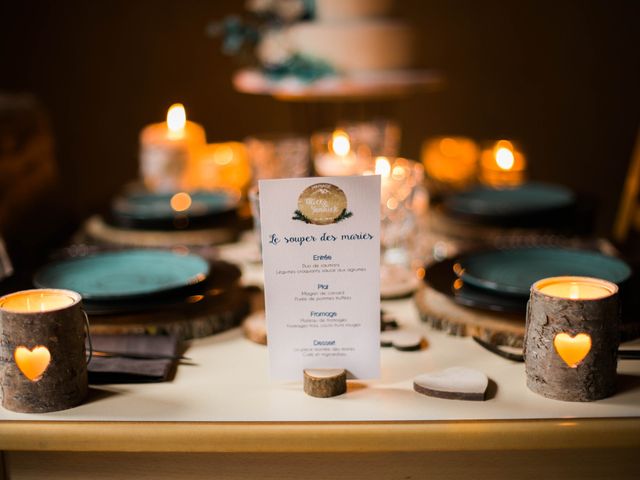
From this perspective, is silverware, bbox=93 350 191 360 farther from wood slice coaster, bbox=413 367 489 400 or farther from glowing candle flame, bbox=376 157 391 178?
glowing candle flame, bbox=376 157 391 178

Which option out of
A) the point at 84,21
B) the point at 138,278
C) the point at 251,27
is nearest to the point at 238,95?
the point at 84,21

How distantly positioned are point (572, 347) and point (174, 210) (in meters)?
1.22

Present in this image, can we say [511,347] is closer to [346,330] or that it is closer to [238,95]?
[346,330]

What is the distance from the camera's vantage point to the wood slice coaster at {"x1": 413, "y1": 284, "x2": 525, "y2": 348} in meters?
1.19

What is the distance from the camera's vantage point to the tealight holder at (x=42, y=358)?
3.12ft

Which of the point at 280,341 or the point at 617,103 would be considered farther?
the point at 617,103

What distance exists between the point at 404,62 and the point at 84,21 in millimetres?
2041

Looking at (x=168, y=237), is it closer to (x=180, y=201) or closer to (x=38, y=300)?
(x=180, y=201)

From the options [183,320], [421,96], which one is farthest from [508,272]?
[421,96]

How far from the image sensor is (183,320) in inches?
49.2

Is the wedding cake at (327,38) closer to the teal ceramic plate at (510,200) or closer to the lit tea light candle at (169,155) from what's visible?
the lit tea light candle at (169,155)

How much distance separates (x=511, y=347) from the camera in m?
1.19

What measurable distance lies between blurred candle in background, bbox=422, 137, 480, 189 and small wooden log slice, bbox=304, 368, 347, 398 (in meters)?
1.47

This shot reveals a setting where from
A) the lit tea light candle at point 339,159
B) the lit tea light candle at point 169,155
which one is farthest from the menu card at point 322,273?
the lit tea light candle at point 169,155
